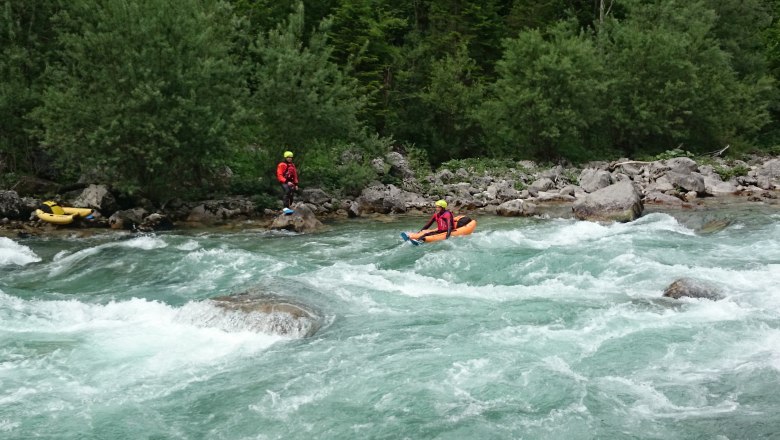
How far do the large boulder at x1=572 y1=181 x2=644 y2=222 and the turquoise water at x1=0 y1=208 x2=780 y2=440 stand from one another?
365 cm

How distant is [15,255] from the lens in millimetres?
14102

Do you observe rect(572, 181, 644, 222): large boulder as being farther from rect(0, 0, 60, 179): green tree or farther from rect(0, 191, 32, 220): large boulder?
rect(0, 0, 60, 179): green tree

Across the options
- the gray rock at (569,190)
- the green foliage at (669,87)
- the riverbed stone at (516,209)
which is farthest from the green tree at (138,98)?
the green foliage at (669,87)

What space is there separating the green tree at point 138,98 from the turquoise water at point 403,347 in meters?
4.33

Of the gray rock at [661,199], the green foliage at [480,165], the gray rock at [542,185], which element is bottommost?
the green foliage at [480,165]

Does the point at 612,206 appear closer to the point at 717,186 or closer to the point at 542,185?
the point at 542,185

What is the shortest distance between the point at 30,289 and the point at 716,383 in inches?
415

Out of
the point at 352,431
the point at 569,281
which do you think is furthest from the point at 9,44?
the point at 352,431

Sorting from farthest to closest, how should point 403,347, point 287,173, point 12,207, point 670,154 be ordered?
point 670,154 < point 287,173 < point 12,207 < point 403,347

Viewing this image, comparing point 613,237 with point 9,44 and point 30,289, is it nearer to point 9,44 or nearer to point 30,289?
point 30,289

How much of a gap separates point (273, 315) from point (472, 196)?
1446cm

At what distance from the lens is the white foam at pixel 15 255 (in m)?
13.8

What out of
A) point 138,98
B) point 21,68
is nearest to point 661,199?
point 138,98

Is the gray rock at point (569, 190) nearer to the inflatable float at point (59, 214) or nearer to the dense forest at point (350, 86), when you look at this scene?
the dense forest at point (350, 86)
